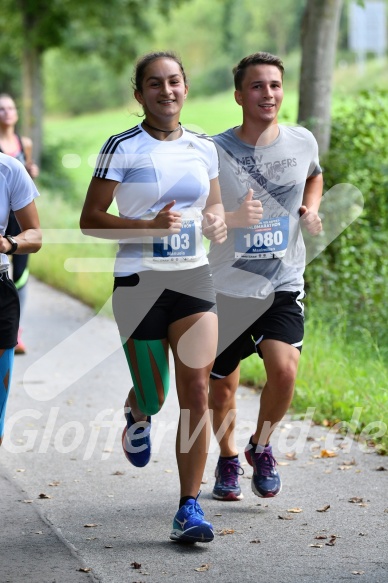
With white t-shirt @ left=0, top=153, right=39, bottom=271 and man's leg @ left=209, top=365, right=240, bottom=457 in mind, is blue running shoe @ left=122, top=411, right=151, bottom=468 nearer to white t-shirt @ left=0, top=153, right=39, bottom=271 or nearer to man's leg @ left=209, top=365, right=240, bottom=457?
man's leg @ left=209, top=365, right=240, bottom=457

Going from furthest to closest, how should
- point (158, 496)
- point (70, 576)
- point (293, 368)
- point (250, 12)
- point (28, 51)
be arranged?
point (250, 12) → point (28, 51) → point (158, 496) → point (293, 368) → point (70, 576)

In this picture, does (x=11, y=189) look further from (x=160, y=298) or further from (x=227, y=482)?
(x=227, y=482)

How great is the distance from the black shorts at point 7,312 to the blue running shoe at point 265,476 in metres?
1.45

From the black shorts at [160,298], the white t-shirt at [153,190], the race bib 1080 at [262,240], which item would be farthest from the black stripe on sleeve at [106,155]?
the race bib 1080 at [262,240]

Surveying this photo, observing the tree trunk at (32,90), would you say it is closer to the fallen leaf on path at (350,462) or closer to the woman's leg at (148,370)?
the fallen leaf on path at (350,462)

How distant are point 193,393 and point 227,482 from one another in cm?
101

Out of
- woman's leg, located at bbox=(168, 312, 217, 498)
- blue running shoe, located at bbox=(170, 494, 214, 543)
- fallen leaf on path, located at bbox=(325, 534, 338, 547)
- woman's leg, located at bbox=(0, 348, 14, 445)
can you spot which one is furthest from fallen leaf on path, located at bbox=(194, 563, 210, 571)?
woman's leg, located at bbox=(0, 348, 14, 445)

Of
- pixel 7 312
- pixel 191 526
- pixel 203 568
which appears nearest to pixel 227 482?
pixel 191 526

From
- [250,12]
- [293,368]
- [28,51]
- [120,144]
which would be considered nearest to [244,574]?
[293,368]

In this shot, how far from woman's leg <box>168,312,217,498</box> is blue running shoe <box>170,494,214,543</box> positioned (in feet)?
0.25

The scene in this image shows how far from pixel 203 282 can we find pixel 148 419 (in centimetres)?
102

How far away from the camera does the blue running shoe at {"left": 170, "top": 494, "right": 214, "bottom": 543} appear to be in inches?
197

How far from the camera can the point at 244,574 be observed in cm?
470

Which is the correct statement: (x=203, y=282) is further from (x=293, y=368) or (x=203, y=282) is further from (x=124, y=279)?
(x=293, y=368)
